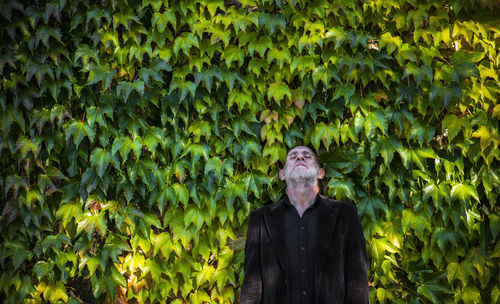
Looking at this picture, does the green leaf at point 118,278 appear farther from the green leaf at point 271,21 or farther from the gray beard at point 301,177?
the green leaf at point 271,21

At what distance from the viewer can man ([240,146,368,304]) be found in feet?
7.89

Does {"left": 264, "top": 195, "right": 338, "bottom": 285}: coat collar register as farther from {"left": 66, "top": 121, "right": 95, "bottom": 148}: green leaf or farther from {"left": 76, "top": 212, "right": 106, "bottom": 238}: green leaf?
{"left": 66, "top": 121, "right": 95, "bottom": 148}: green leaf

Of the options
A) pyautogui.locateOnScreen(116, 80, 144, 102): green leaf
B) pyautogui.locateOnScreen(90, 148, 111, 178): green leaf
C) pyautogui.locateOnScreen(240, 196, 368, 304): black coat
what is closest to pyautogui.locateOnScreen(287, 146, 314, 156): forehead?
pyautogui.locateOnScreen(240, 196, 368, 304): black coat

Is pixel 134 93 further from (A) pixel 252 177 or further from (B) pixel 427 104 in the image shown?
(B) pixel 427 104

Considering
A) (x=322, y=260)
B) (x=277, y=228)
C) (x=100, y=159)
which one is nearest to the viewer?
(x=322, y=260)

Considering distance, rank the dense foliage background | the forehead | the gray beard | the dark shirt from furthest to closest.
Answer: the dense foliage background
the forehead
the gray beard
the dark shirt

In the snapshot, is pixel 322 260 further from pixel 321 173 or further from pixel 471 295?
pixel 471 295

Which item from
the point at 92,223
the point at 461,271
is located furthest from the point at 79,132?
the point at 461,271

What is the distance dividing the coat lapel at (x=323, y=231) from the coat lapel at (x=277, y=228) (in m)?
0.19

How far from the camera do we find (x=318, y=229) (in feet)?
8.13

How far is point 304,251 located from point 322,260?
0.12m

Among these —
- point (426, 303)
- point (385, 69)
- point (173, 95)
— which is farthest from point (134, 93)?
point (426, 303)

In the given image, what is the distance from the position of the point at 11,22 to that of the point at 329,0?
2.29 metres

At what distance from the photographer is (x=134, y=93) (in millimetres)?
2865
